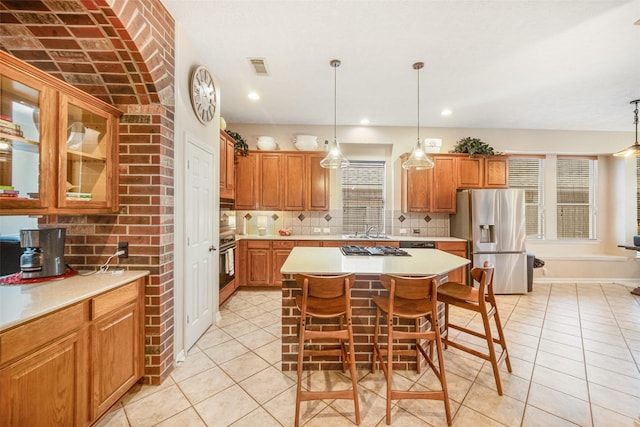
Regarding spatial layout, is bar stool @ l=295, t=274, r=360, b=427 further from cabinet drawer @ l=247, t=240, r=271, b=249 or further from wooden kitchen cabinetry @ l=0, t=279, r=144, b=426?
cabinet drawer @ l=247, t=240, r=271, b=249

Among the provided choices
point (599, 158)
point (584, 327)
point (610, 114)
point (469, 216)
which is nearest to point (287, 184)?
point (469, 216)

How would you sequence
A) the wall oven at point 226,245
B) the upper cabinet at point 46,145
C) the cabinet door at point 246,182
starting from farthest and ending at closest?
the cabinet door at point 246,182
the wall oven at point 226,245
the upper cabinet at point 46,145

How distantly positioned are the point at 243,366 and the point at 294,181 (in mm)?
2922

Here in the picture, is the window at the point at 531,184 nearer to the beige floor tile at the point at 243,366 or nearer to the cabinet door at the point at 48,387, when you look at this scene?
the beige floor tile at the point at 243,366

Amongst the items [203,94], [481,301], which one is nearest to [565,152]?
[481,301]

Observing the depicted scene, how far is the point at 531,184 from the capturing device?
4871 mm

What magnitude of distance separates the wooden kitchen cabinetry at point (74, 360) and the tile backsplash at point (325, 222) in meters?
2.86

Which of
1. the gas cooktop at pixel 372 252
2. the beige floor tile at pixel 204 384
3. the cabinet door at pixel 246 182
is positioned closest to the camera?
the beige floor tile at pixel 204 384

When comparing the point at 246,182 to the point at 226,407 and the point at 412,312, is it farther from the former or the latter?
the point at 412,312

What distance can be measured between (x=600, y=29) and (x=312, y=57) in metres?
2.53

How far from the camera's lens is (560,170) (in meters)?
4.88

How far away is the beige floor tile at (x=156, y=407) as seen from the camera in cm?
159

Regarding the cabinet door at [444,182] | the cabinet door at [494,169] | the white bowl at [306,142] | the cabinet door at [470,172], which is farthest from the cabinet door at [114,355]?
the cabinet door at [494,169]

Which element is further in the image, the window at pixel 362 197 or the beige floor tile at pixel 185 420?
the window at pixel 362 197
